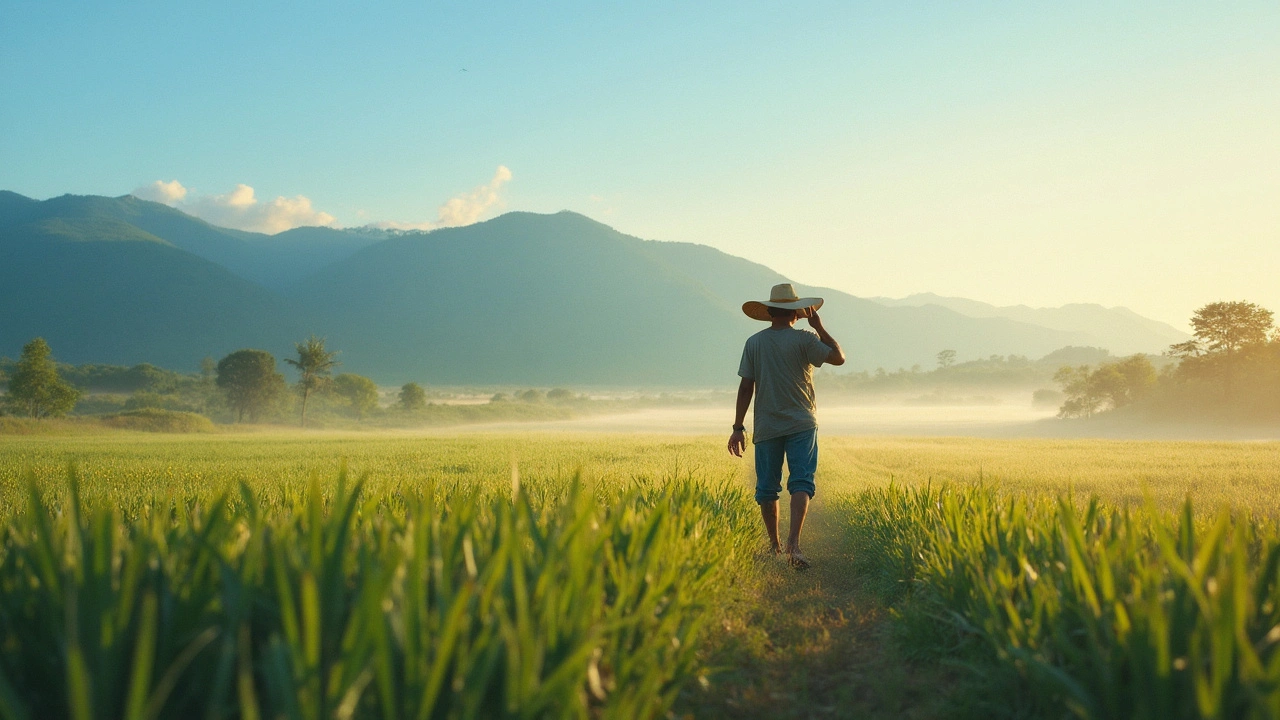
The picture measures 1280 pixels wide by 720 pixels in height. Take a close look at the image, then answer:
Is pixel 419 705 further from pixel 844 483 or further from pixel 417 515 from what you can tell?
pixel 844 483

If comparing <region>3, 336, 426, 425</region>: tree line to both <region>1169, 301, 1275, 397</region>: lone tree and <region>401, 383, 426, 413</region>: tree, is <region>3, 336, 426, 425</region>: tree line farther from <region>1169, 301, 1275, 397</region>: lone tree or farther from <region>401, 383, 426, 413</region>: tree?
<region>1169, 301, 1275, 397</region>: lone tree

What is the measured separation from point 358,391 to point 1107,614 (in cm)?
12344

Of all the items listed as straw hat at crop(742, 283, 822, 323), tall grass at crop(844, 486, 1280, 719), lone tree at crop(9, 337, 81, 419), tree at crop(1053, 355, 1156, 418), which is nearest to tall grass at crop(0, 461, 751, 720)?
tall grass at crop(844, 486, 1280, 719)

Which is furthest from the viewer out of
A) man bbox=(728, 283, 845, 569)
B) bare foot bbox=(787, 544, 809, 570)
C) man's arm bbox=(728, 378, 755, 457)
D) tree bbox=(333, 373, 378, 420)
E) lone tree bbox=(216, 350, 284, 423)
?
tree bbox=(333, 373, 378, 420)

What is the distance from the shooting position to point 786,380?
733 centimetres

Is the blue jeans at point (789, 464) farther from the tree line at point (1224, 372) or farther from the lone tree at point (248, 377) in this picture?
the lone tree at point (248, 377)

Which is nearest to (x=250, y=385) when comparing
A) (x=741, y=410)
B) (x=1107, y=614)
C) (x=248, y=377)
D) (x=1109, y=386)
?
(x=248, y=377)

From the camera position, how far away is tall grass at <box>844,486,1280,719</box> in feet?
7.11

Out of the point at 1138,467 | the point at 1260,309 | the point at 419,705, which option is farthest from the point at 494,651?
the point at 1260,309

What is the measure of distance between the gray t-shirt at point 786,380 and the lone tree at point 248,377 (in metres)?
111

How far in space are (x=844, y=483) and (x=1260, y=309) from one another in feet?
214

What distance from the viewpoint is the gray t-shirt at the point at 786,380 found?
7.31m

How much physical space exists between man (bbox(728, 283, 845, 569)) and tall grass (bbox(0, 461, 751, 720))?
14.5 ft

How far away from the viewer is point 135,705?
4.97 ft
